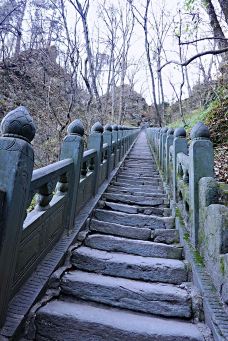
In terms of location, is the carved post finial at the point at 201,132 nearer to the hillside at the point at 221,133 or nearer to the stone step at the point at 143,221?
the stone step at the point at 143,221

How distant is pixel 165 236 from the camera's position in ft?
13.7

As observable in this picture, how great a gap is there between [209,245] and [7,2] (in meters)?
12.4

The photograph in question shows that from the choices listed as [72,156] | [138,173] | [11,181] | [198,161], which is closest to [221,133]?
[138,173]

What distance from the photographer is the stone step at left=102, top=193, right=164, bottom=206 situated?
5508mm

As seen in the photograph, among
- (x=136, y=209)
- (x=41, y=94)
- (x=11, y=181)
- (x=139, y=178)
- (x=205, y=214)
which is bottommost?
(x=136, y=209)

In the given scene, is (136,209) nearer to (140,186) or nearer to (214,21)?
(140,186)

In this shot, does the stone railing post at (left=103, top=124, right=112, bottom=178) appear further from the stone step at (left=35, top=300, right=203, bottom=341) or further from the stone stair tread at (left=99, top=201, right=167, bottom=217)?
the stone step at (left=35, top=300, right=203, bottom=341)

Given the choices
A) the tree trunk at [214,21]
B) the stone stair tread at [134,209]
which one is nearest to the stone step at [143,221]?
the stone stair tread at [134,209]

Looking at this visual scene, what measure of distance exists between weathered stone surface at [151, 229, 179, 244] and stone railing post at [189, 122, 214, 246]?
807mm

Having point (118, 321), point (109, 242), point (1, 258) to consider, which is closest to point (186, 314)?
point (118, 321)

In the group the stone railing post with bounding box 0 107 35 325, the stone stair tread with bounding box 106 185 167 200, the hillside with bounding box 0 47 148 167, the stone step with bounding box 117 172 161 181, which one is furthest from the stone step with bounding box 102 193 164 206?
the hillside with bounding box 0 47 148 167

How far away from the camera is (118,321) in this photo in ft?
8.13

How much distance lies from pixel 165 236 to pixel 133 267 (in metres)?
1.02

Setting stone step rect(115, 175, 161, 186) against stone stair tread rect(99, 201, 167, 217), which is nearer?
stone stair tread rect(99, 201, 167, 217)
